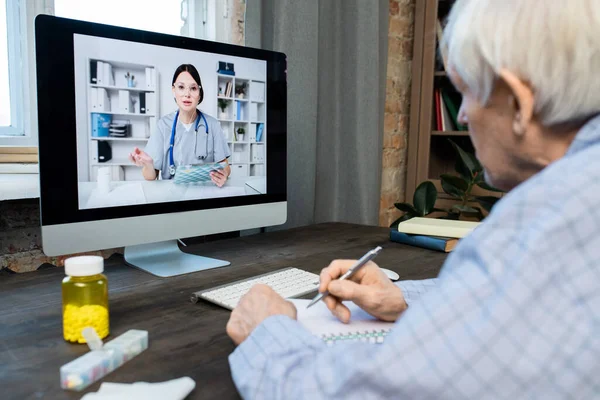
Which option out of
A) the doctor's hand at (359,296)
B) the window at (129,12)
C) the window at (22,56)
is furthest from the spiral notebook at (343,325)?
the window at (129,12)

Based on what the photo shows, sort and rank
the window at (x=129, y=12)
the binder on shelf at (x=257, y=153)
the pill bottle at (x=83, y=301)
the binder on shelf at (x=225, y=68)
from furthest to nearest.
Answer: the window at (x=129, y=12) < the binder on shelf at (x=257, y=153) < the binder on shelf at (x=225, y=68) < the pill bottle at (x=83, y=301)

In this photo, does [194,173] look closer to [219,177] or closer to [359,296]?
[219,177]

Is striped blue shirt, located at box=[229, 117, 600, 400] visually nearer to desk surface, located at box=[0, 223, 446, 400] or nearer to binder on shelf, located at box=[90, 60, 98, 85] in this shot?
desk surface, located at box=[0, 223, 446, 400]

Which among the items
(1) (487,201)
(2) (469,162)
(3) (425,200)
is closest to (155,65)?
(3) (425,200)

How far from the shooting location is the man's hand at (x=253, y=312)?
69 centimetres

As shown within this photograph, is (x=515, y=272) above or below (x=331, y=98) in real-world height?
below

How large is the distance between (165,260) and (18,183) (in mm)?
382

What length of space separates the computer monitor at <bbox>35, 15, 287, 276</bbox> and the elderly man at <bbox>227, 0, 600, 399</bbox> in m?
0.56

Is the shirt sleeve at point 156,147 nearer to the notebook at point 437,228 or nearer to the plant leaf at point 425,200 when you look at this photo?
the notebook at point 437,228

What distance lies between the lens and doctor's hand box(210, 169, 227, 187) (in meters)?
1.20

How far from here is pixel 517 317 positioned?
0.43 m

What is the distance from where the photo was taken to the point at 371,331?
0.76 metres

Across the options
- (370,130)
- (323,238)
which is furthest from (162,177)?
(370,130)

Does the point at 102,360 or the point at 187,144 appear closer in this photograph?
the point at 102,360
